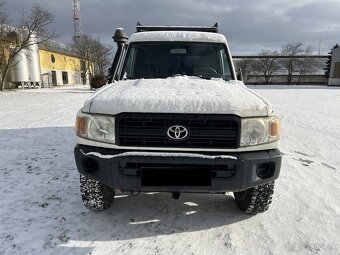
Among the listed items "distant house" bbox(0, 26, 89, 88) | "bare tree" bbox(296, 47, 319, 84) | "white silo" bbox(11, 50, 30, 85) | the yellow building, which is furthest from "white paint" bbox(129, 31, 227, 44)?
"bare tree" bbox(296, 47, 319, 84)

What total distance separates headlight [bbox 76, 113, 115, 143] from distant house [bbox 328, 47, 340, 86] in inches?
1650

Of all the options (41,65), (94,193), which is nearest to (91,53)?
(41,65)

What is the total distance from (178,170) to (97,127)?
2.77ft

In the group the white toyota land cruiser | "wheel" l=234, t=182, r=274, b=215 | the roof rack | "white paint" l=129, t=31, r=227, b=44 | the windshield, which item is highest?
the roof rack

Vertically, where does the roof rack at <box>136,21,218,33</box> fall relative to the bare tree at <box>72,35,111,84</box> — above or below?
below

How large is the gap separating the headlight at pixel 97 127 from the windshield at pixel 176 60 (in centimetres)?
137

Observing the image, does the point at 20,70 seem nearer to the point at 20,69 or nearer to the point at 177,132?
the point at 20,69

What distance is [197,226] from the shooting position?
10.1ft

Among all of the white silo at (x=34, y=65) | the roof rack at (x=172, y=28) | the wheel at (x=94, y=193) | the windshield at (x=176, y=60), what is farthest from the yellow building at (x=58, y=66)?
the wheel at (x=94, y=193)

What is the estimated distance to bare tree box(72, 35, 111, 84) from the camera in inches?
1768

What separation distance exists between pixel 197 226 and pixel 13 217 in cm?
197

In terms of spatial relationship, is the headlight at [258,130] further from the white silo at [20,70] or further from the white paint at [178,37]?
the white silo at [20,70]

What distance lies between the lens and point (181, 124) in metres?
2.65

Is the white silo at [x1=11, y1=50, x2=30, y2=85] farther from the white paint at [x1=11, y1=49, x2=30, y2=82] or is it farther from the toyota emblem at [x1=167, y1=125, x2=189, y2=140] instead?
the toyota emblem at [x1=167, y1=125, x2=189, y2=140]
